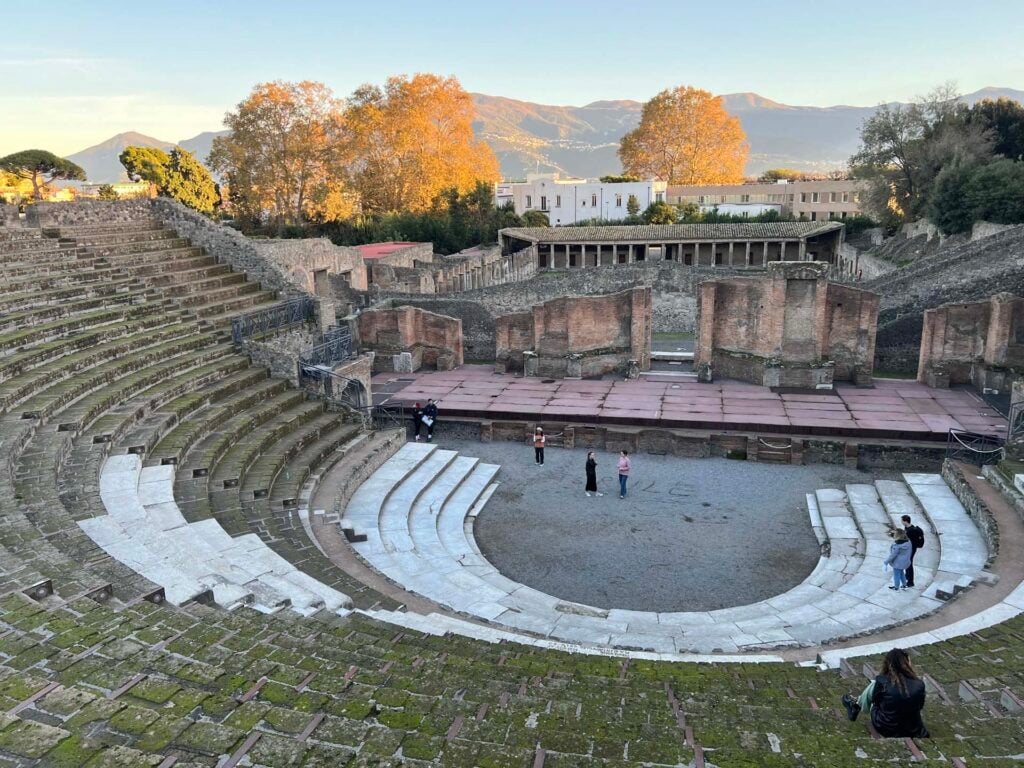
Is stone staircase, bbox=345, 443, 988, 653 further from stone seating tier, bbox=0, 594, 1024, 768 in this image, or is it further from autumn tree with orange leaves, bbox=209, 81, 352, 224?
autumn tree with orange leaves, bbox=209, 81, 352, 224

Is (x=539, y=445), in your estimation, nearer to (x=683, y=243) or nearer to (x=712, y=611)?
(x=712, y=611)

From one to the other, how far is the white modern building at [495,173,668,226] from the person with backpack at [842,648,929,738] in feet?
189

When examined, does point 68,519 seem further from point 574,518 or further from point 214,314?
point 214,314

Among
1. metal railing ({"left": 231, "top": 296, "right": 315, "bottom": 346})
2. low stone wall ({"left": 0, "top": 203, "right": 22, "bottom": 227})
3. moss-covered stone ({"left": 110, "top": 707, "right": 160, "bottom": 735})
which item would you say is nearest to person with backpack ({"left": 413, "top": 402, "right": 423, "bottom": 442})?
metal railing ({"left": 231, "top": 296, "right": 315, "bottom": 346})

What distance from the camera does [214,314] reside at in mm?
16594

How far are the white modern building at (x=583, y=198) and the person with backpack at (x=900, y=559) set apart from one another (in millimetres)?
53078

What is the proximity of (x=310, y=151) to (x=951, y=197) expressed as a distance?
37176 millimetres

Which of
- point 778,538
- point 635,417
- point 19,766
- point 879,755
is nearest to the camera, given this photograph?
point 19,766

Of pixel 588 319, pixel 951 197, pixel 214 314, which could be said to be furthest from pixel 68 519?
pixel 951 197

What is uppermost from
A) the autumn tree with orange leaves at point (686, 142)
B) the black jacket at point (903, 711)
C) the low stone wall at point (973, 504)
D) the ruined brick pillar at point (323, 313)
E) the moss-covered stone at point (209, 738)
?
the autumn tree with orange leaves at point (686, 142)

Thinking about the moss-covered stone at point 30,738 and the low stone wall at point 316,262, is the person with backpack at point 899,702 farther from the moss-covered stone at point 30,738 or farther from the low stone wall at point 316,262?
the low stone wall at point 316,262

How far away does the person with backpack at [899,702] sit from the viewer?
4.77 meters

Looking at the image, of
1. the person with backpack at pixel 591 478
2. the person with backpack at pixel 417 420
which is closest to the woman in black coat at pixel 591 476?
the person with backpack at pixel 591 478

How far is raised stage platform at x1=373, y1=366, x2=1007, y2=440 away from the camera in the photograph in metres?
15.7
